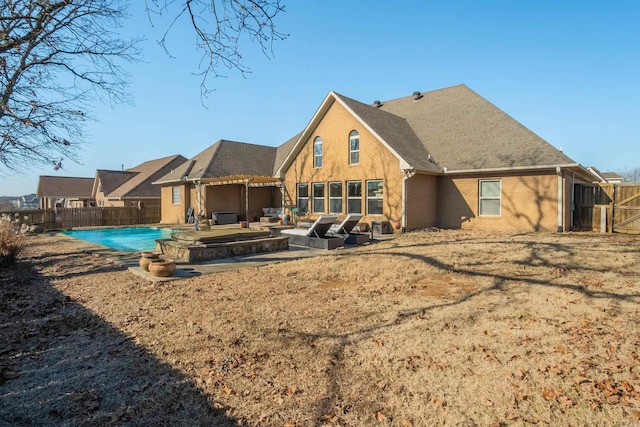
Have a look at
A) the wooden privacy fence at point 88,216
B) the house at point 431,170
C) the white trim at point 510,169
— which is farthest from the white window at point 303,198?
the wooden privacy fence at point 88,216

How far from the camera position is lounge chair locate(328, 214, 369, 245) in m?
14.9

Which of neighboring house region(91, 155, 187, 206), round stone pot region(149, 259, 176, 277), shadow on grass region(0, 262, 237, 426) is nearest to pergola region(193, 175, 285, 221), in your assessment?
round stone pot region(149, 259, 176, 277)

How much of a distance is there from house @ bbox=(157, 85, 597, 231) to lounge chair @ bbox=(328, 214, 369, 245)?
10.4 feet

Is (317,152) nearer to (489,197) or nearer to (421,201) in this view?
(421,201)

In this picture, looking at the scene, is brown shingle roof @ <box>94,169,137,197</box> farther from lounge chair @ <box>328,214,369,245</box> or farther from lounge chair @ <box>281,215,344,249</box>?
lounge chair @ <box>328,214,369,245</box>

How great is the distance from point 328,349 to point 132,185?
1602 inches

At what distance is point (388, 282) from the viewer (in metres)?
8.41

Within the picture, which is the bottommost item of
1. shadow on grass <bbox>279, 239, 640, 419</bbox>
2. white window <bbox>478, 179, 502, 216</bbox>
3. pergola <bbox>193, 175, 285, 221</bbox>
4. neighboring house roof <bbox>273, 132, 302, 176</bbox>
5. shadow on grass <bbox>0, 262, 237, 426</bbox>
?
shadow on grass <bbox>0, 262, 237, 426</bbox>

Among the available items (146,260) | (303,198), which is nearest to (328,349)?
(146,260)

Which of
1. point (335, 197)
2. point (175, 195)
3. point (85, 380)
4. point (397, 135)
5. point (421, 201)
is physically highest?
point (397, 135)

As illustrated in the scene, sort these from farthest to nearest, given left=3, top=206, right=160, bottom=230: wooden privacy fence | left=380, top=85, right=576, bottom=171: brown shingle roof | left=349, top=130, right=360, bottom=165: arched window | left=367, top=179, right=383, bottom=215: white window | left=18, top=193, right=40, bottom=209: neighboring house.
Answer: left=18, top=193, right=40, bottom=209: neighboring house
left=3, top=206, right=160, bottom=230: wooden privacy fence
left=349, top=130, right=360, bottom=165: arched window
left=367, top=179, right=383, bottom=215: white window
left=380, top=85, right=576, bottom=171: brown shingle roof

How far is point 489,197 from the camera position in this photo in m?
18.1

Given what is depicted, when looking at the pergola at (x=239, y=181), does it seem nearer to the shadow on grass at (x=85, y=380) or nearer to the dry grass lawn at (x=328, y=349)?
the dry grass lawn at (x=328, y=349)

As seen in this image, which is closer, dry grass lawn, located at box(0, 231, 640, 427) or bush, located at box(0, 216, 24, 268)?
dry grass lawn, located at box(0, 231, 640, 427)
